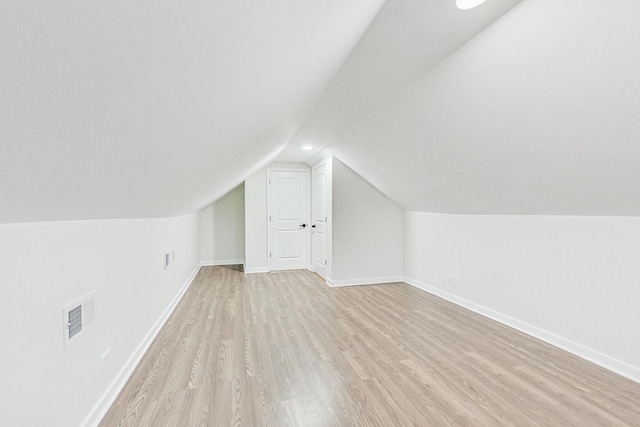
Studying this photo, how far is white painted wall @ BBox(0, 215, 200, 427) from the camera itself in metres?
1.07

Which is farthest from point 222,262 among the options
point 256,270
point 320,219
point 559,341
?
point 559,341

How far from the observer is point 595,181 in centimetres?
203

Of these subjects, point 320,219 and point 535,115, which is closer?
Result: point 535,115

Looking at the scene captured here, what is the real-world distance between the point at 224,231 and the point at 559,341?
5.76 meters

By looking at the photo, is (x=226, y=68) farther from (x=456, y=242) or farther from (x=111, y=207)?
(x=456, y=242)


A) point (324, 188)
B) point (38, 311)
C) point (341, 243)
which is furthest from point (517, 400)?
point (324, 188)

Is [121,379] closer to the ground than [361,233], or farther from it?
closer to the ground

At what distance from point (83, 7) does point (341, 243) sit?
14.1ft

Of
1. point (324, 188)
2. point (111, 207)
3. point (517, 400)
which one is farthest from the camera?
point (324, 188)

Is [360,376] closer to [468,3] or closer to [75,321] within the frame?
[75,321]

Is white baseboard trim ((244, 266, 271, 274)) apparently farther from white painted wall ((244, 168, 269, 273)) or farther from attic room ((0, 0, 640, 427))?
attic room ((0, 0, 640, 427))

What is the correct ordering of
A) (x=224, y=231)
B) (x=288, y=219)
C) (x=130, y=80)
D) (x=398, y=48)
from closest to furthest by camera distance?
(x=130, y=80), (x=398, y=48), (x=288, y=219), (x=224, y=231)

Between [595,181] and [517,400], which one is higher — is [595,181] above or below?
above

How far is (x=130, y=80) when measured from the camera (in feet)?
2.46
